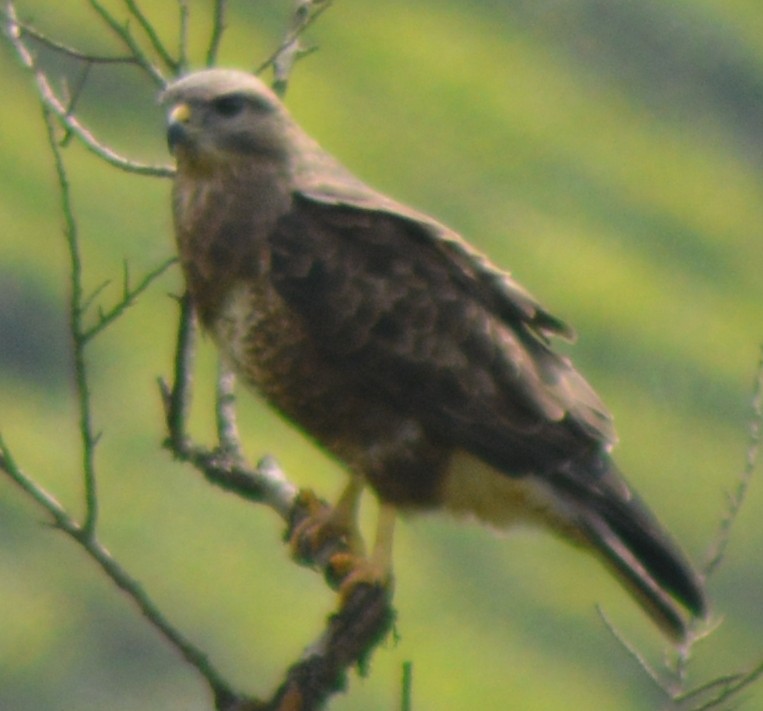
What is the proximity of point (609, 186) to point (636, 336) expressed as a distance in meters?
3.33

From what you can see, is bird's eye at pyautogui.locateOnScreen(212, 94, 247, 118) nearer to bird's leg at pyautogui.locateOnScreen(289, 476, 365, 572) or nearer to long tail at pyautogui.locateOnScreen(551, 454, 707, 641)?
bird's leg at pyautogui.locateOnScreen(289, 476, 365, 572)

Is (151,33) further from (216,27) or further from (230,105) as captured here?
(230,105)

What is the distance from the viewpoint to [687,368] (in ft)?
58.6

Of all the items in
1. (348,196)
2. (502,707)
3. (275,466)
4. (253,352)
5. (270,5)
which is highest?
(348,196)

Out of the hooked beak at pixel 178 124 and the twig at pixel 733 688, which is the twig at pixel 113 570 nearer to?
the twig at pixel 733 688

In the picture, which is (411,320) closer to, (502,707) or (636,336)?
(502,707)

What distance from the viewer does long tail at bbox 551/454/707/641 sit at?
4344 millimetres

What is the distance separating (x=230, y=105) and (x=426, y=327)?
0.72 m

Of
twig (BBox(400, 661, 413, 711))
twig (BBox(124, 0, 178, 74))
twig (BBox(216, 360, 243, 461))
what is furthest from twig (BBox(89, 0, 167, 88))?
twig (BBox(400, 661, 413, 711))

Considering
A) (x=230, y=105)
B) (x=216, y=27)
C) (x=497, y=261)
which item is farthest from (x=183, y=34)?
(x=497, y=261)

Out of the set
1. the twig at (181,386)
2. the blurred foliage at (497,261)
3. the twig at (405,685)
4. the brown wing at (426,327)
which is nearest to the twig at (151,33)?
the brown wing at (426,327)

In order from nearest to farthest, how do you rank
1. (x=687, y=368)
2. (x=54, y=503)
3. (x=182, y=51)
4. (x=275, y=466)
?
(x=54, y=503), (x=182, y=51), (x=275, y=466), (x=687, y=368)

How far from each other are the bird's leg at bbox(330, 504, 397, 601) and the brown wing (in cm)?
25

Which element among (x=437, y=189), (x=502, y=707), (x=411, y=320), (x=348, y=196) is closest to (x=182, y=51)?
(x=348, y=196)
